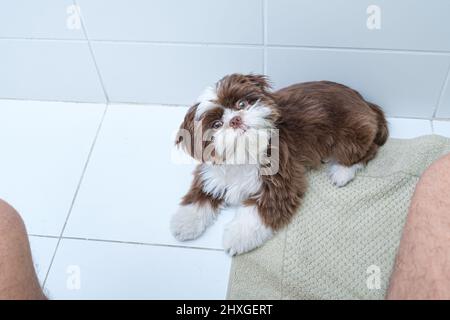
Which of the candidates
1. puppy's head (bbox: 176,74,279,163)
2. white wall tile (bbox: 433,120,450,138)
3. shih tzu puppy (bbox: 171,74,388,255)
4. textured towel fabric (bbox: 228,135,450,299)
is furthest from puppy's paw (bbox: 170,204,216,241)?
white wall tile (bbox: 433,120,450,138)

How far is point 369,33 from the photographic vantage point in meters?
1.41

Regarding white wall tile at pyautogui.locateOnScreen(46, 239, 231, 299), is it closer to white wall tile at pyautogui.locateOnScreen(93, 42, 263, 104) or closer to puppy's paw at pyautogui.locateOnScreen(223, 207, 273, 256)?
puppy's paw at pyautogui.locateOnScreen(223, 207, 273, 256)

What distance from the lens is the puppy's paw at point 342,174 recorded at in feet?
4.75

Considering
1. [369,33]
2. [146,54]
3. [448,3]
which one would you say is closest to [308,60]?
[369,33]

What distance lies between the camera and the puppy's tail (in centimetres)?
148

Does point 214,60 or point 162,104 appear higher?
point 214,60

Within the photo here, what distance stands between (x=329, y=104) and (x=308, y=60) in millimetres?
227

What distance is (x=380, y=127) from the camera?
58.4 inches

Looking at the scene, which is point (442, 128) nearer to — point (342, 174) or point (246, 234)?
point (342, 174)

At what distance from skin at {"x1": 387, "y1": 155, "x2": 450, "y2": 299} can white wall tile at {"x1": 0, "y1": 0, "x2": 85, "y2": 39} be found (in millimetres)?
1213

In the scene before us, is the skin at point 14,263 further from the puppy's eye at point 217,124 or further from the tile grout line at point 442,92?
the tile grout line at point 442,92

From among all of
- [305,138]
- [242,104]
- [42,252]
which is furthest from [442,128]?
[42,252]
